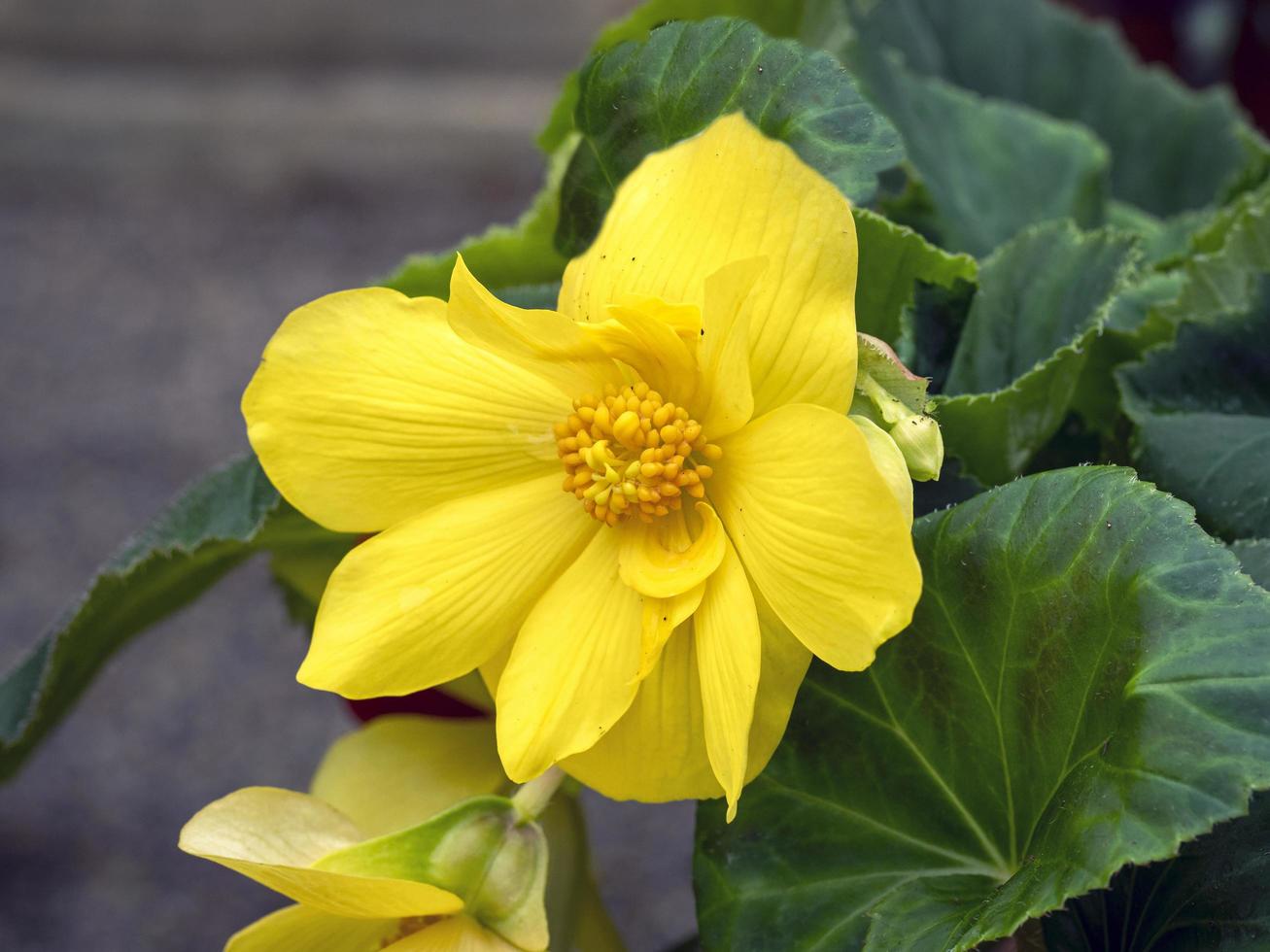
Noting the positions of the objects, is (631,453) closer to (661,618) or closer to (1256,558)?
(661,618)

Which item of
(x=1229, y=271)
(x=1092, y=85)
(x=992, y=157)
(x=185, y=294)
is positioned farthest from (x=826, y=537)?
(x=185, y=294)

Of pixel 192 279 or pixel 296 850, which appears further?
pixel 192 279

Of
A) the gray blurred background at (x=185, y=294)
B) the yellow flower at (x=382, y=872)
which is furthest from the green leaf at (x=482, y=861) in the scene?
the gray blurred background at (x=185, y=294)

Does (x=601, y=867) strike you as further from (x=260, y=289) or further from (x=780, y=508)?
(x=780, y=508)

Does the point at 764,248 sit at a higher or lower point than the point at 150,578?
higher

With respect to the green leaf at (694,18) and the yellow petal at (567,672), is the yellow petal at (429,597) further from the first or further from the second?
the green leaf at (694,18)

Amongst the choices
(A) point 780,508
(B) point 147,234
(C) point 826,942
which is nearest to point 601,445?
(A) point 780,508

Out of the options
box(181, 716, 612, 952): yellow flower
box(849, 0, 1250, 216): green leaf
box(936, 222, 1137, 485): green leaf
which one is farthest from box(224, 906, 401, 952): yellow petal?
box(849, 0, 1250, 216): green leaf
